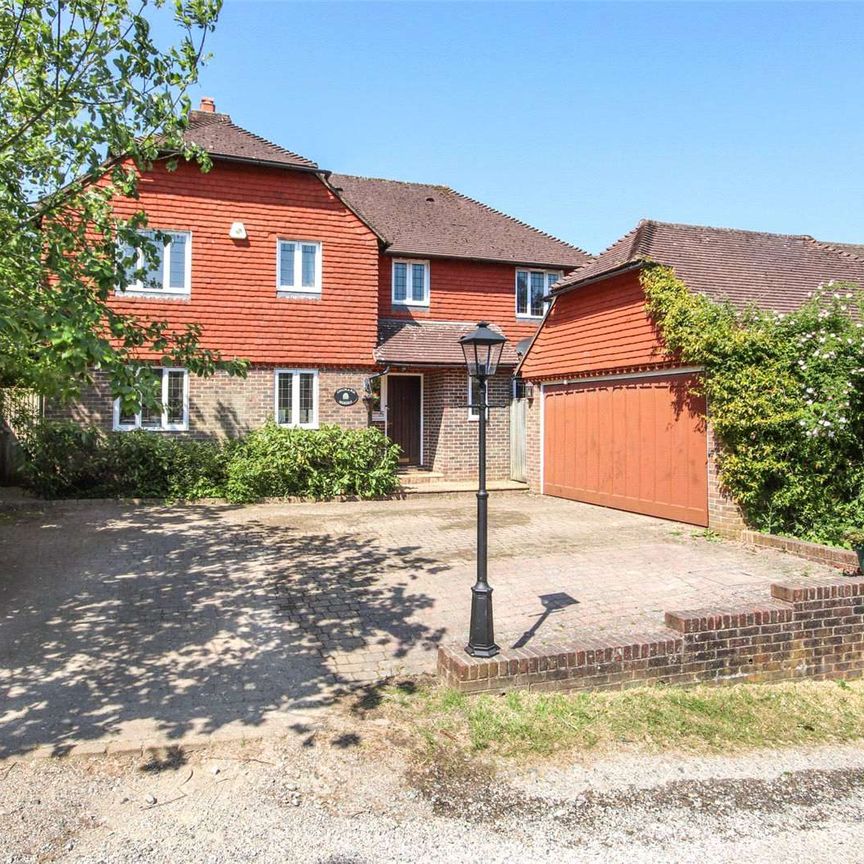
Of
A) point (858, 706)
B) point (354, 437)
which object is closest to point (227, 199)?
point (354, 437)

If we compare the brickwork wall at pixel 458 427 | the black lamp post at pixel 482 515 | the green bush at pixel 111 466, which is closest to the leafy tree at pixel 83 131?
the black lamp post at pixel 482 515

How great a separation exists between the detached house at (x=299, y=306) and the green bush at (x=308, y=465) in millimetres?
1548

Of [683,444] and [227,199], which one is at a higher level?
[227,199]

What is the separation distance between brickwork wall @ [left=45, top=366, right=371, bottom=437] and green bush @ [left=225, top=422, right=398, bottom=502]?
832 millimetres

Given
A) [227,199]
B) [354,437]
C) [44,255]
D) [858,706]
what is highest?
[227,199]

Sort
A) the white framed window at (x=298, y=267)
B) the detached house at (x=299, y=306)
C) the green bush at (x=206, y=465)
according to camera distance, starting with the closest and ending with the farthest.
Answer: the green bush at (x=206, y=465), the detached house at (x=299, y=306), the white framed window at (x=298, y=267)

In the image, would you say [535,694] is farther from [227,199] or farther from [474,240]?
[474,240]

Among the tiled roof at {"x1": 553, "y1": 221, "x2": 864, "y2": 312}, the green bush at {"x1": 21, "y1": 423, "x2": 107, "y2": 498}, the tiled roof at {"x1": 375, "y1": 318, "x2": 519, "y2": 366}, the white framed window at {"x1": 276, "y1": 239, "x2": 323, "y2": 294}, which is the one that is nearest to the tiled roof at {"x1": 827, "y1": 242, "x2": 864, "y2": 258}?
the tiled roof at {"x1": 553, "y1": 221, "x2": 864, "y2": 312}

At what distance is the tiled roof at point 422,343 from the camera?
16.3 m

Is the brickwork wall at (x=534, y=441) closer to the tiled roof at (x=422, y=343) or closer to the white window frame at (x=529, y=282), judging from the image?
the tiled roof at (x=422, y=343)

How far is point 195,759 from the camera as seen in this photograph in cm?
396

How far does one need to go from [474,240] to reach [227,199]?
7405mm

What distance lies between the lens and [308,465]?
44.7 feet

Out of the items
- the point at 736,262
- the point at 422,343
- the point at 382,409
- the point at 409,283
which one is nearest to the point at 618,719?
the point at 736,262
